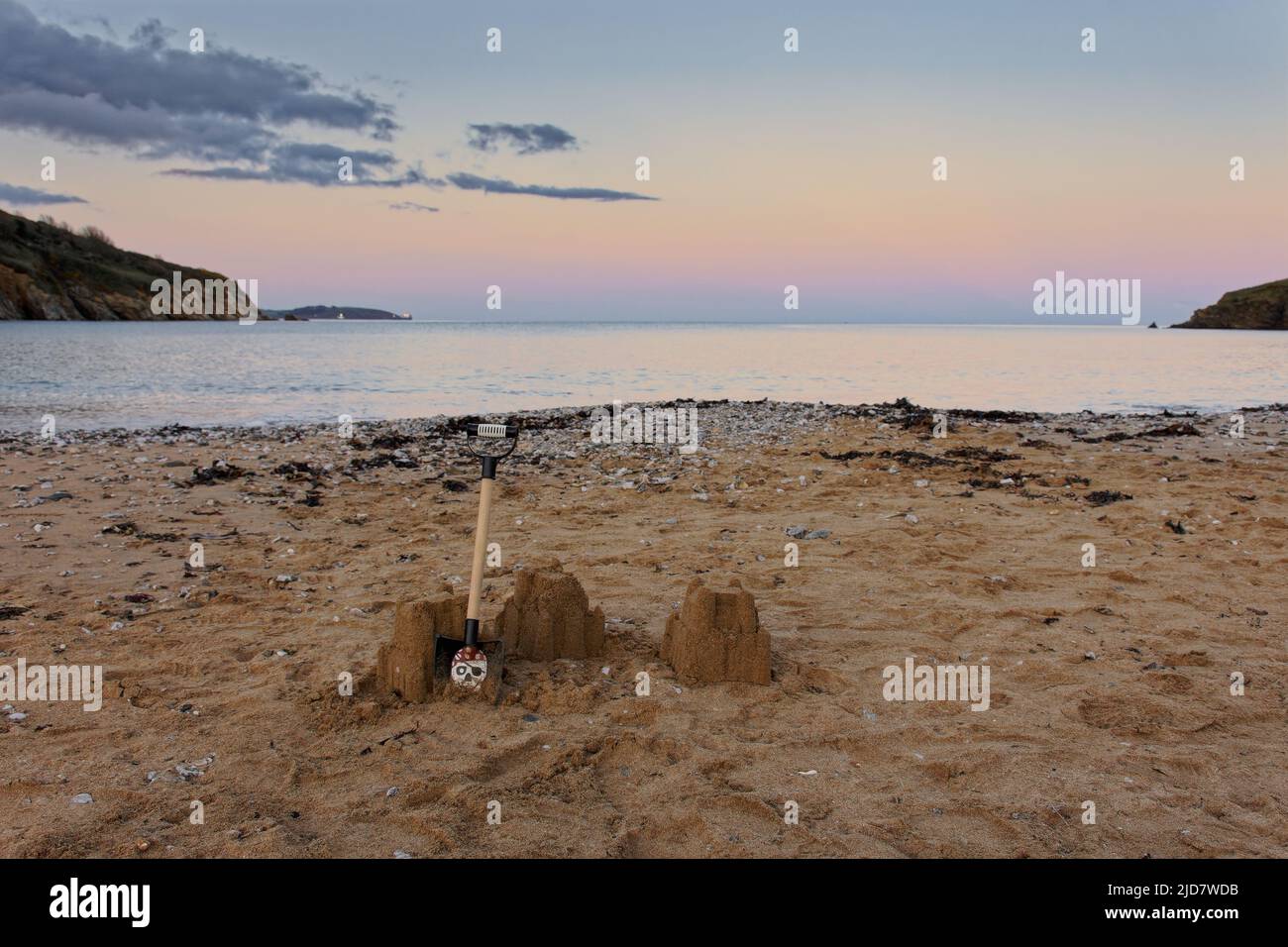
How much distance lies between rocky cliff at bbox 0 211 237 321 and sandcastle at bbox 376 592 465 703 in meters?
119

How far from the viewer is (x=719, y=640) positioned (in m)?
5.10

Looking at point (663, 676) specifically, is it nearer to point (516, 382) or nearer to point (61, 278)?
point (516, 382)

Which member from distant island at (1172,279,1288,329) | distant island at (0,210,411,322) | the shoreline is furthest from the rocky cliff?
distant island at (1172,279,1288,329)

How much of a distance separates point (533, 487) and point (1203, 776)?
841cm

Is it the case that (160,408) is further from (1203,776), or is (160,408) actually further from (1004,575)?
(1203,776)

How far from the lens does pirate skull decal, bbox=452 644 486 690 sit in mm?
4664

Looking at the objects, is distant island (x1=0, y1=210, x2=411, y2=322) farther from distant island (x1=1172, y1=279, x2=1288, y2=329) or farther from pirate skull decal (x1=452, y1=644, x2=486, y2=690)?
distant island (x1=1172, y1=279, x2=1288, y2=329)

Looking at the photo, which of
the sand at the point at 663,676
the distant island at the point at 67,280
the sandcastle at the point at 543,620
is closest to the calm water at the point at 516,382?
the sand at the point at 663,676

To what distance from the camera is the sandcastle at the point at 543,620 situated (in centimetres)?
533

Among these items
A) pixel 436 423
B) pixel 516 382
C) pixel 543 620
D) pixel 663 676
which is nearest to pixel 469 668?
pixel 543 620

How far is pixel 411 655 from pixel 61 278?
133 metres

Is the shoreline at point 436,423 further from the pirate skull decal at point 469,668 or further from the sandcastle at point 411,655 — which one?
the pirate skull decal at point 469,668
